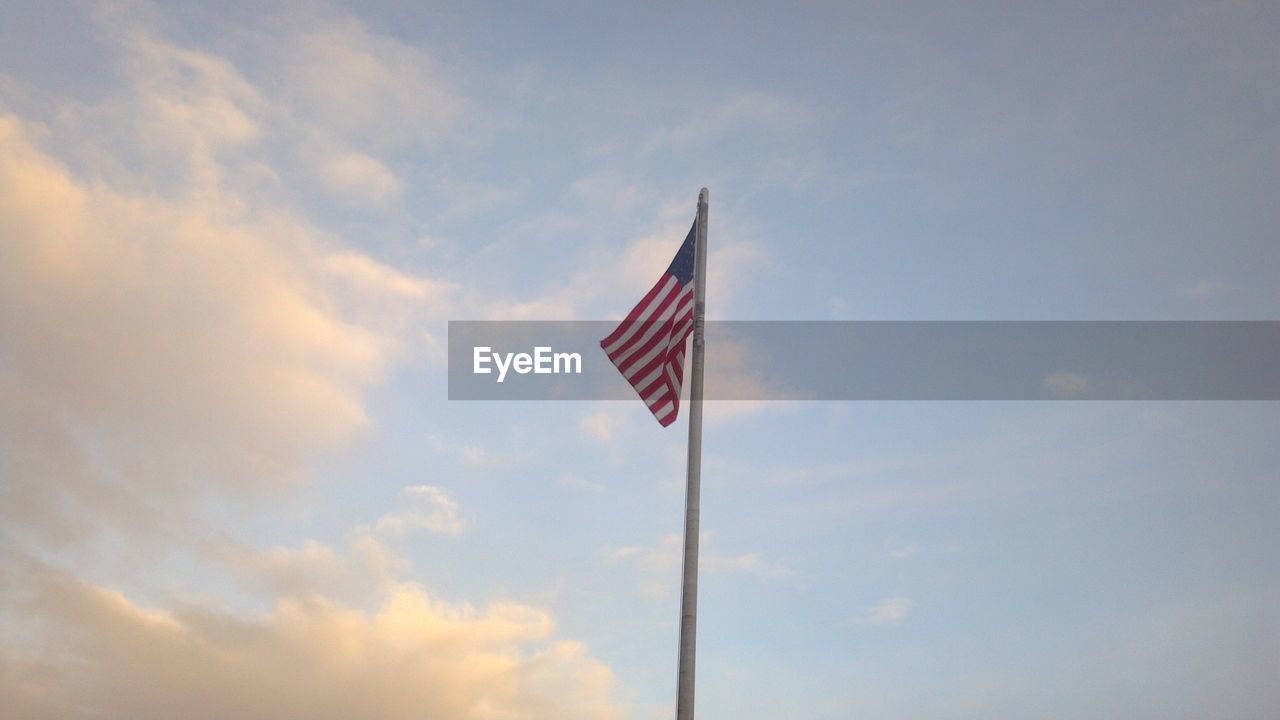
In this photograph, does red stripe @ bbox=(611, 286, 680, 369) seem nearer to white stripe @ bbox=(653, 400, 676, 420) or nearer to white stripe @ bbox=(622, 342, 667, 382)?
white stripe @ bbox=(622, 342, 667, 382)

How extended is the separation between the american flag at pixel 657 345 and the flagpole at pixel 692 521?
20.2 inches

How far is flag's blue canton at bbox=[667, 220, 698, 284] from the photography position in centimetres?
3078

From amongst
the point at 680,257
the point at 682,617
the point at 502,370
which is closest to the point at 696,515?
the point at 682,617

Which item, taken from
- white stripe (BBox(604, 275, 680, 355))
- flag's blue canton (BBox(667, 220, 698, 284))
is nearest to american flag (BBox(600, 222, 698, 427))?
white stripe (BBox(604, 275, 680, 355))

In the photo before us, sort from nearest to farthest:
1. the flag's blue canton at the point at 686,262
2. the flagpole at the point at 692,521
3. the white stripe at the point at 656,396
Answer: the flagpole at the point at 692,521 → the white stripe at the point at 656,396 → the flag's blue canton at the point at 686,262

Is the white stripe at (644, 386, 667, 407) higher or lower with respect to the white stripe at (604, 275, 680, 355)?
lower

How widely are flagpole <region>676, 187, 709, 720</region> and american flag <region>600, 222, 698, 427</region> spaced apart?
0.51 meters

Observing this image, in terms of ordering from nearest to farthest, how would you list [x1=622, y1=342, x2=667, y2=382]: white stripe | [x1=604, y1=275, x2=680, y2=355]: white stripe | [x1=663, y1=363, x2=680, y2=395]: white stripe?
[x1=663, y1=363, x2=680, y2=395]: white stripe → [x1=622, y1=342, x2=667, y2=382]: white stripe → [x1=604, y1=275, x2=680, y2=355]: white stripe

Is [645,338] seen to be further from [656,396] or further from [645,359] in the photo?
[656,396]

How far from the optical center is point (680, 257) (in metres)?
30.9

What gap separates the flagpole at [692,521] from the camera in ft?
87.5

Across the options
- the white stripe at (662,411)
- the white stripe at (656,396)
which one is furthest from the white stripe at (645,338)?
the white stripe at (662,411)

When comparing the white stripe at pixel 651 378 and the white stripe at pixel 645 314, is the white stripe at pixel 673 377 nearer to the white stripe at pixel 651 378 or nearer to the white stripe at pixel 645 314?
the white stripe at pixel 651 378

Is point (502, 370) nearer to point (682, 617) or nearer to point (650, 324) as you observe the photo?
point (650, 324)
